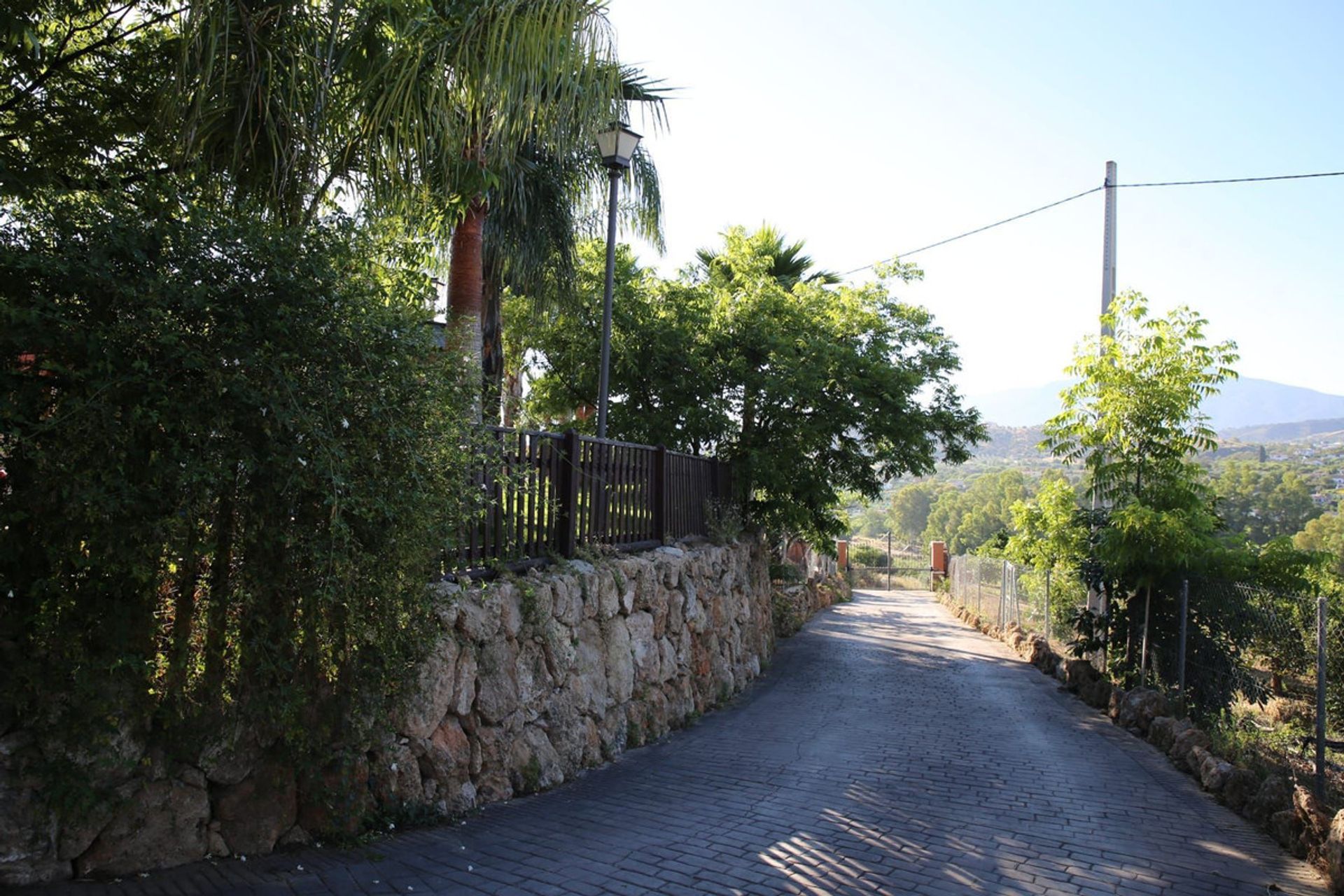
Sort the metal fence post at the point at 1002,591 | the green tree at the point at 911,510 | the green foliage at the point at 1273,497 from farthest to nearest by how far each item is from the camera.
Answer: the green tree at the point at 911,510, the green foliage at the point at 1273,497, the metal fence post at the point at 1002,591

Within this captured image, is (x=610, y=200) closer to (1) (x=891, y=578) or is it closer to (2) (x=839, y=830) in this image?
(2) (x=839, y=830)

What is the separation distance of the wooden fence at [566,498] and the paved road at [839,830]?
1.86 m

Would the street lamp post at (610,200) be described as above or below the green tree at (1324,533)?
above

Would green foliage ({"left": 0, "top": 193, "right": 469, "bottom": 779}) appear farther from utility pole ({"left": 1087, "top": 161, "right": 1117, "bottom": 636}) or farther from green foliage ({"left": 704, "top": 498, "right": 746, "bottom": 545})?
utility pole ({"left": 1087, "top": 161, "right": 1117, "bottom": 636})

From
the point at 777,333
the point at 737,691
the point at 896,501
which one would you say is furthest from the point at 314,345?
the point at 896,501

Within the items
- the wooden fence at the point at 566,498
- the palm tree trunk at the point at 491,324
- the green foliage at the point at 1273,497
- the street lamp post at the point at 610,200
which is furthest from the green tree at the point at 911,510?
the street lamp post at the point at 610,200

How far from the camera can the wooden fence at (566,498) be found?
6.88 meters

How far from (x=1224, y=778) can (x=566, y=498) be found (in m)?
5.74

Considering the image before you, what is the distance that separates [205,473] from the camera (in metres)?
4.19

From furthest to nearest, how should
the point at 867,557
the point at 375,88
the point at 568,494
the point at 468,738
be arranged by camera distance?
the point at 867,557
the point at 568,494
the point at 375,88
the point at 468,738

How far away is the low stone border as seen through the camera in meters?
5.75

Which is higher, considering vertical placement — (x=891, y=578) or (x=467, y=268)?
(x=467, y=268)

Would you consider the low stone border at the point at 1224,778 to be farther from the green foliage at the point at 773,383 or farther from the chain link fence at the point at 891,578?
the chain link fence at the point at 891,578

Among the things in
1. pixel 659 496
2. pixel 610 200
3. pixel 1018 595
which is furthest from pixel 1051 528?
pixel 1018 595
